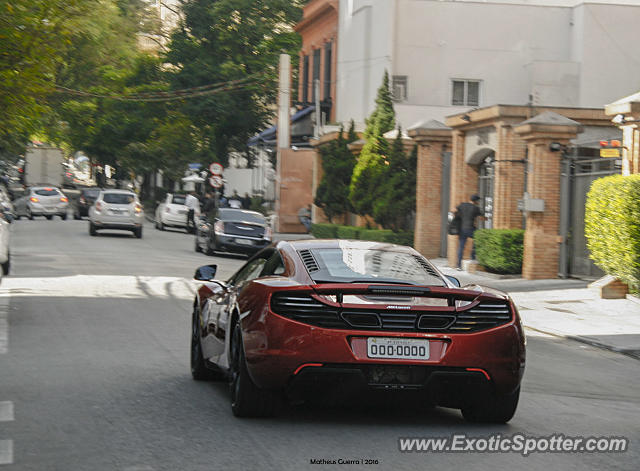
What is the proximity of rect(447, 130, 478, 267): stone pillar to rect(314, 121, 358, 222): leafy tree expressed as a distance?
859 centimetres

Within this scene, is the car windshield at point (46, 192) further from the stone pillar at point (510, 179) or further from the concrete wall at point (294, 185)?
the stone pillar at point (510, 179)

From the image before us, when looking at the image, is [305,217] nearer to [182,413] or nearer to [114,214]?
[114,214]

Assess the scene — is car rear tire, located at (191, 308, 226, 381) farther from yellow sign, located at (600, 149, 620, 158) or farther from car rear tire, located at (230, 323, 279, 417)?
yellow sign, located at (600, 149, 620, 158)

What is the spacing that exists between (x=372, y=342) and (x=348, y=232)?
2806 cm

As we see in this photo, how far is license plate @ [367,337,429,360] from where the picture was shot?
704 cm

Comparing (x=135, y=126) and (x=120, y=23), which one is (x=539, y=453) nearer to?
(x=120, y=23)

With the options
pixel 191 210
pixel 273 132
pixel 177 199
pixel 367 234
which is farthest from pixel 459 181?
pixel 273 132

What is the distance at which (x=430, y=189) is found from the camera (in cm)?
3019

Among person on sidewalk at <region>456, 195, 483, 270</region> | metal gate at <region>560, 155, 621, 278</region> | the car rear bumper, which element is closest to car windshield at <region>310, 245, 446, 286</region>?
the car rear bumper

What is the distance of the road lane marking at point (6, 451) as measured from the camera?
625 centimetres

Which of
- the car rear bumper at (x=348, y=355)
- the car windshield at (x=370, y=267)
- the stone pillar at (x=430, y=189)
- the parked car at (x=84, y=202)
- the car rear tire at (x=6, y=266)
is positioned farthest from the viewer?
the parked car at (x=84, y=202)

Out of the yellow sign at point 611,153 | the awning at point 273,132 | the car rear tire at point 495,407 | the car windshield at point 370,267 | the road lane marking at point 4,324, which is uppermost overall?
the awning at point 273,132

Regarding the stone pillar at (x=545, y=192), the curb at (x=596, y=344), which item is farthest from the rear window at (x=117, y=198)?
the curb at (x=596, y=344)

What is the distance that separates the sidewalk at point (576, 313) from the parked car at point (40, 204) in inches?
1369
